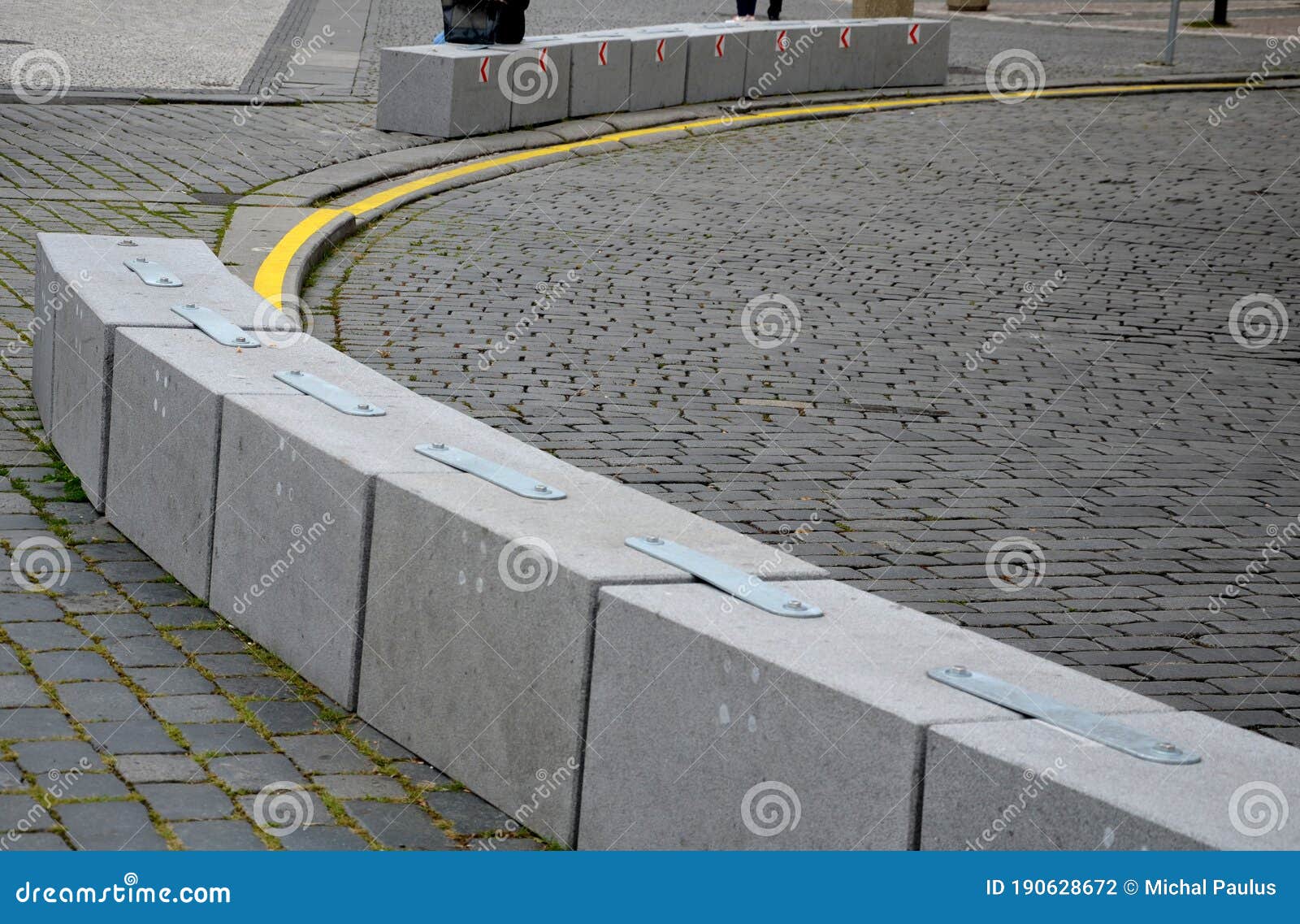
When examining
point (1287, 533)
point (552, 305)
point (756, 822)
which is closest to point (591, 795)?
point (756, 822)

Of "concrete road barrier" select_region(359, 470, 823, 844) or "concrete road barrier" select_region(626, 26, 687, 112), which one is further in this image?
"concrete road barrier" select_region(626, 26, 687, 112)

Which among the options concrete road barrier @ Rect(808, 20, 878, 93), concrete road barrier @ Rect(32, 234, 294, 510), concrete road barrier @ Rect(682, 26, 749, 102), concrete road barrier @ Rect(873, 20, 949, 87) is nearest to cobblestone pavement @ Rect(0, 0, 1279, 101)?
concrete road barrier @ Rect(873, 20, 949, 87)

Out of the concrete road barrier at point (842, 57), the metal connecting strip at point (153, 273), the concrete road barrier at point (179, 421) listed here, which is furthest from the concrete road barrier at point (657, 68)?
the concrete road barrier at point (179, 421)

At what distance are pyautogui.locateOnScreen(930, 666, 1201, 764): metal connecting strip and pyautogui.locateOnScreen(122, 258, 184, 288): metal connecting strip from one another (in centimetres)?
423

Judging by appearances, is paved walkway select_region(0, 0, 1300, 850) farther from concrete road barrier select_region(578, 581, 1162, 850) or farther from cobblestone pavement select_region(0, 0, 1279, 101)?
cobblestone pavement select_region(0, 0, 1279, 101)

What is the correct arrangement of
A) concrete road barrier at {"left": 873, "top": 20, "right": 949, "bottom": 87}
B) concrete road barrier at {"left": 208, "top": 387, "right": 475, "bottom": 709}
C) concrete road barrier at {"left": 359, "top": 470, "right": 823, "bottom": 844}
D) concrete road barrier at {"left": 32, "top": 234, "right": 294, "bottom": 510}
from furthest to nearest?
concrete road barrier at {"left": 873, "top": 20, "right": 949, "bottom": 87}, concrete road barrier at {"left": 32, "top": 234, "right": 294, "bottom": 510}, concrete road barrier at {"left": 208, "top": 387, "right": 475, "bottom": 709}, concrete road barrier at {"left": 359, "top": 470, "right": 823, "bottom": 844}

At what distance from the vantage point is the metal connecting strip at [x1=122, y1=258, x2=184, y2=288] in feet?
23.1

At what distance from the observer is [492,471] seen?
4965 mm

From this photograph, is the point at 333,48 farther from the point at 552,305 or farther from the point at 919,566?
the point at 919,566

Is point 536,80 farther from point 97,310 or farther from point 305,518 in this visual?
point 305,518

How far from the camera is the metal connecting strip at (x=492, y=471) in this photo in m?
4.83

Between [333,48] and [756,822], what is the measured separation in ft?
66.8

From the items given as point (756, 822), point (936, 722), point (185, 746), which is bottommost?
point (185, 746)

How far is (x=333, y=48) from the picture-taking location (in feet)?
74.9
